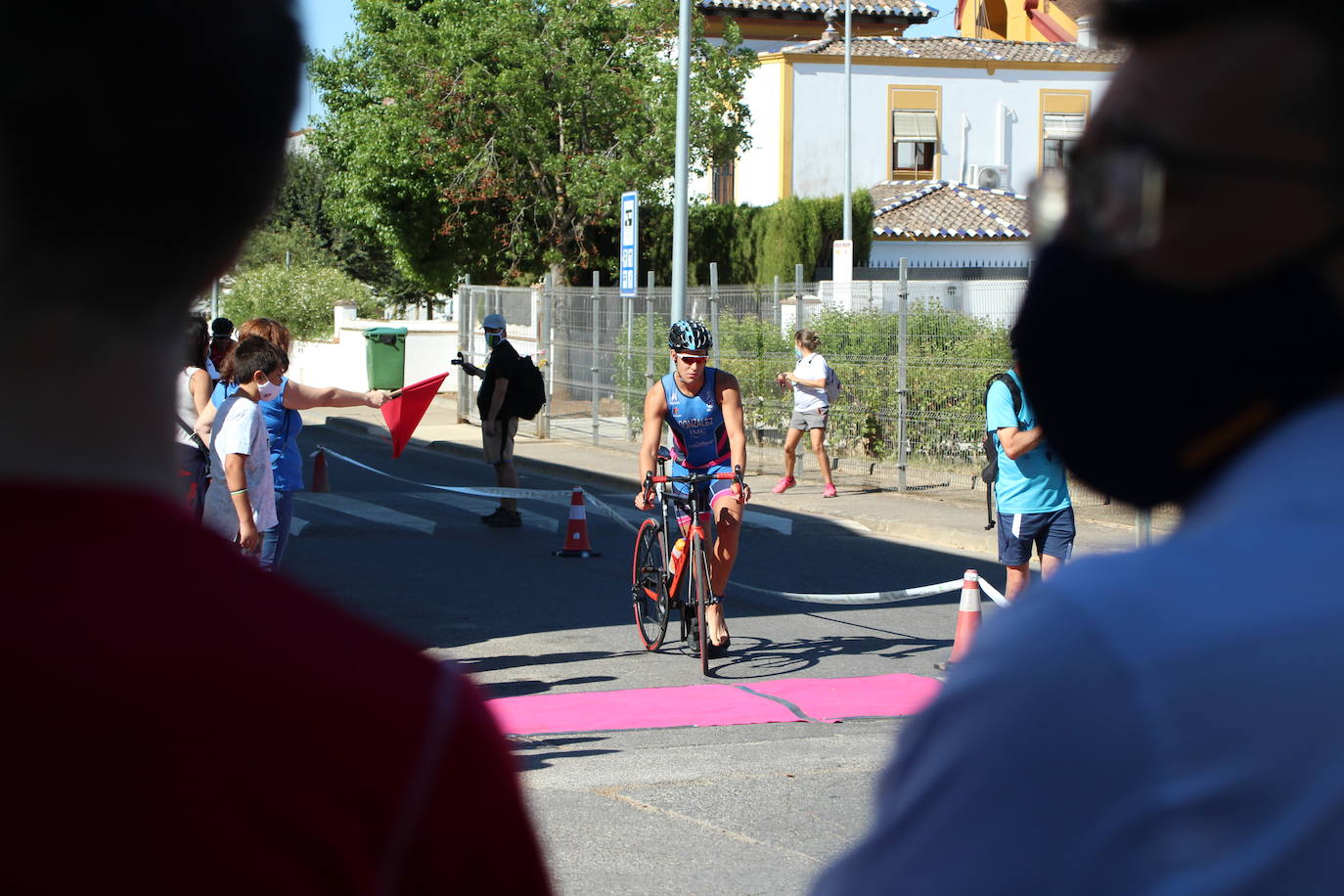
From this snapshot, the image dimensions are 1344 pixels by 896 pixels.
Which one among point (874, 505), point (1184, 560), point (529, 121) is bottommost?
point (874, 505)

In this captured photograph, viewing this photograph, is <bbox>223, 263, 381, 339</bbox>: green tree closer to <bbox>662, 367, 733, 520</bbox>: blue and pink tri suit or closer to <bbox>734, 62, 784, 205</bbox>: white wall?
<bbox>734, 62, 784, 205</bbox>: white wall

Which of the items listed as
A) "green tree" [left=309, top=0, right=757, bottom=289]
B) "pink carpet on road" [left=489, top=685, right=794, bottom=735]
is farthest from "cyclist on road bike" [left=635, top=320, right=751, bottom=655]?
"green tree" [left=309, top=0, right=757, bottom=289]

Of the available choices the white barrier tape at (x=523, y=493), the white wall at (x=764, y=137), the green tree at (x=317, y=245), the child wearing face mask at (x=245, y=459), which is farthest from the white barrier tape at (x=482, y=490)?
the green tree at (x=317, y=245)

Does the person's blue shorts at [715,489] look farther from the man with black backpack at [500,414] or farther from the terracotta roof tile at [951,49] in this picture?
the terracotta roof tile at [951,49]

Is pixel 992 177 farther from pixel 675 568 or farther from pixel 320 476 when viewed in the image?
pixel 675 568

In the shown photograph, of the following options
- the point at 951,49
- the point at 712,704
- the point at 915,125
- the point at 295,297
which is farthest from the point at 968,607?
the point at 295,297

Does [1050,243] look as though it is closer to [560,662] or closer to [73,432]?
[73,432]

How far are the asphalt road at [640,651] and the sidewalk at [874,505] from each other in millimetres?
439

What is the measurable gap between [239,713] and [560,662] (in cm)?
774

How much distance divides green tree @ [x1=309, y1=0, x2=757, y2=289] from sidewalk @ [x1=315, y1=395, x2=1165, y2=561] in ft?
29.2

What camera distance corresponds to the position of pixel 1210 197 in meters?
0.97

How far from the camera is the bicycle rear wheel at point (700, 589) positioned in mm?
8250

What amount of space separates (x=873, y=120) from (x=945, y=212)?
4318 millimetres

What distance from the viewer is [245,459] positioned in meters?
7.04
